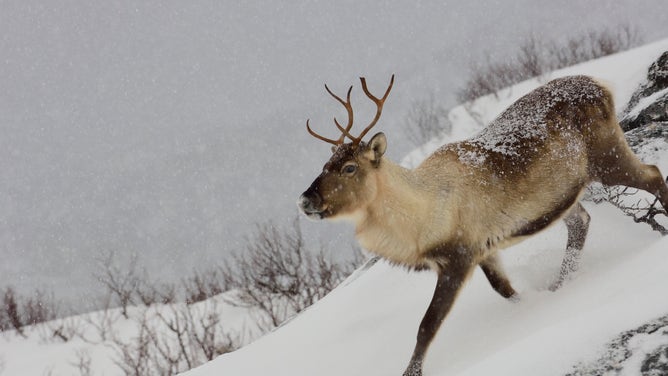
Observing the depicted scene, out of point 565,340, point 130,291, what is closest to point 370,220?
point 565,340

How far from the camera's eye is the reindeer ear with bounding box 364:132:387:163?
3.90 meters

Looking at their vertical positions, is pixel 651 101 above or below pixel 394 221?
above

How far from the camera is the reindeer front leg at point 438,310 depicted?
12.3ft

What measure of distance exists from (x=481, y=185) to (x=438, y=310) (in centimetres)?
90

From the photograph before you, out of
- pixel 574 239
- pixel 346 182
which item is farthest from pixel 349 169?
pixel 574 239

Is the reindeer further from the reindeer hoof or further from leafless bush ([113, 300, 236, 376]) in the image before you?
leafless bush ([113, 300, 236, 376])

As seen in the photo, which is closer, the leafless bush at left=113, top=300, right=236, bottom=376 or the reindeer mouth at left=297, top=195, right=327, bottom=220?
the reindeer mouth at left=297, top=195, right=327, bottom=220

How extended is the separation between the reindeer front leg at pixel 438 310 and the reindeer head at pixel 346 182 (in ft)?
2.26

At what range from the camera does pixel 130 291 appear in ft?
70.7

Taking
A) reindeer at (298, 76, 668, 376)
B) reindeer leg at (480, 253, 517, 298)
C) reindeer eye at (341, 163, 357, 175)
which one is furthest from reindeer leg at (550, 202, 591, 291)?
reindeer eye at (341, 163, 357, 175)

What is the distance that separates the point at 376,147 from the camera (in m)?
3.92

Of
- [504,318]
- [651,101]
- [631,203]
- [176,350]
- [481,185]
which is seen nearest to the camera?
[481,185]

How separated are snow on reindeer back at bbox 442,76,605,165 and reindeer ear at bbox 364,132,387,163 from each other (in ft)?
2.17

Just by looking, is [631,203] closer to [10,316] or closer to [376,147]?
[376,147]
